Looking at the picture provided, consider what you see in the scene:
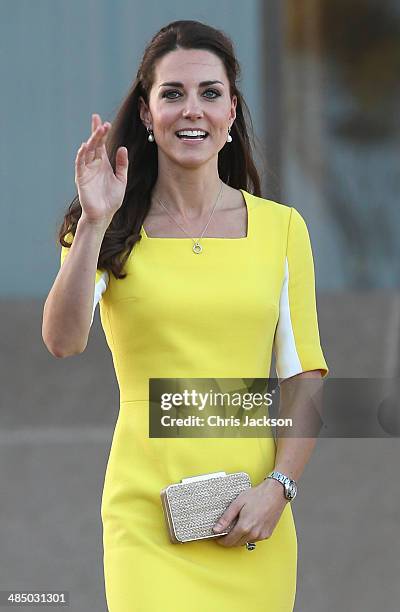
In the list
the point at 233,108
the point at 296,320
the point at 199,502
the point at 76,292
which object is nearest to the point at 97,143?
the point at 76,292

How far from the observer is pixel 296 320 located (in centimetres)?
307

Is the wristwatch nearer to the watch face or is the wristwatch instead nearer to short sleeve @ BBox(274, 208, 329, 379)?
the watch face

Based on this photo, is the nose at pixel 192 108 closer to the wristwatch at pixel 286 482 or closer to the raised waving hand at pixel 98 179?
the raised waving hand at pixel 98 179

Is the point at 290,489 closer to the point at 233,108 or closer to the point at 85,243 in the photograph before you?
the point at 85,243

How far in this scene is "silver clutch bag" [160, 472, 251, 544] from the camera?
9.35 feet

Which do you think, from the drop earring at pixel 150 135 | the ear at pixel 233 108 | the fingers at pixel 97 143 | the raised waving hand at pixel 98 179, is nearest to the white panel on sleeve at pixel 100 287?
the raised waving hand at pixel 98 179

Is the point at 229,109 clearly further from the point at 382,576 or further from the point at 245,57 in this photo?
the point at 245,57

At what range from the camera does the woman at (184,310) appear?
2.85m

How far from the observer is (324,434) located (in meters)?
5.19

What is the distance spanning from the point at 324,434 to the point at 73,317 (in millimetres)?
2514

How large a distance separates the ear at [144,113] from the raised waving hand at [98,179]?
289 mm

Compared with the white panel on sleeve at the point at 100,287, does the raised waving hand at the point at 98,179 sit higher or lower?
higher

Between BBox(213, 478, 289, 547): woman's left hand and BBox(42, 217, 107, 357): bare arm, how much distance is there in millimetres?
485

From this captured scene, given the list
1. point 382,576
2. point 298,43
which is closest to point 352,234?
point 298,43
